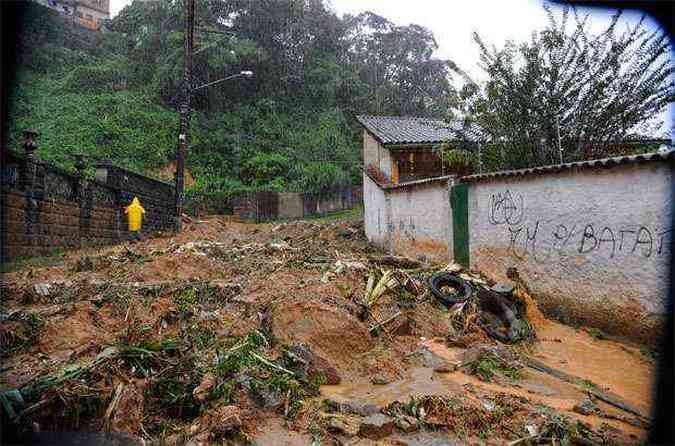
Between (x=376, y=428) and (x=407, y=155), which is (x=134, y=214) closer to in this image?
(x=407, y=155)

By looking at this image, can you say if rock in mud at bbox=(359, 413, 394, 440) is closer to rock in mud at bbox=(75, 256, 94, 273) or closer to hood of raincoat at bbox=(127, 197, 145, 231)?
rock in mud at bbox=(75, 256, 94, 273)

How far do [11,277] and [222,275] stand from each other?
4.02 metres

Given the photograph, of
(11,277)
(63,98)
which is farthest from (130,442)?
(63,98)

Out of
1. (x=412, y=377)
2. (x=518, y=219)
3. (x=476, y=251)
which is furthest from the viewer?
(x=476, y=251)

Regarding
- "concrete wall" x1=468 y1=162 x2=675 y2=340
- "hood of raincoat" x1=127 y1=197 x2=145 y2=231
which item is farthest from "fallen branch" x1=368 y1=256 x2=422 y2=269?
"hood of raincoat" x1=127 y1=197 x2=145 y2=231

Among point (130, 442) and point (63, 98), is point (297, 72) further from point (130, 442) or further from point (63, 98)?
point (130, 442)

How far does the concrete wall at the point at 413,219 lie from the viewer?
34.7ft

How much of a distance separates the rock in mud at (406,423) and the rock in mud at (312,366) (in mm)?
1155

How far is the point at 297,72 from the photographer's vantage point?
37781 millimetres

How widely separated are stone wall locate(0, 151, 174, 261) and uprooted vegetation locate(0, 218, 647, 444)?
1.55m

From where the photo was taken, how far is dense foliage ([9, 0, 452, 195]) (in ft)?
87.4

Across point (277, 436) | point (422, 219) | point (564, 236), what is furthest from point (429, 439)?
point (422, 219)

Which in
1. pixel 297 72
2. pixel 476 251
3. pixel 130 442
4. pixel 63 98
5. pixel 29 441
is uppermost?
pixel 297 72

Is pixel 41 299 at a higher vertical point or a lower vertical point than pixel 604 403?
higher
